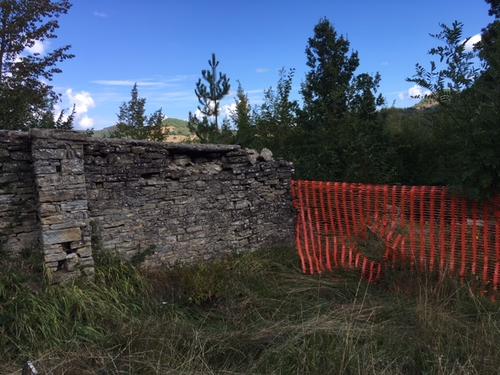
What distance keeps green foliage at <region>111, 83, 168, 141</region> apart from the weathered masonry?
635cm

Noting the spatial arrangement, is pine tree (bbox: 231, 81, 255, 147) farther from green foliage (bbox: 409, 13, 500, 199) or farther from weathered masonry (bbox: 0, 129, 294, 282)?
green foliage (bbox: 409, 13, 500, 199)

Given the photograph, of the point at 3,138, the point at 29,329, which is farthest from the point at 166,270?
the point at 3,138

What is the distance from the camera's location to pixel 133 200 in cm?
533

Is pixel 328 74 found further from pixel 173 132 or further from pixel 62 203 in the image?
pixel 62 203

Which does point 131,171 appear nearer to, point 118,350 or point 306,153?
point 118,350

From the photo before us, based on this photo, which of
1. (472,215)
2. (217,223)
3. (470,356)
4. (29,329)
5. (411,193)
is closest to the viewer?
(470,356)

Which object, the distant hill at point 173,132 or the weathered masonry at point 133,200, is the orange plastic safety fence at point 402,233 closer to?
the weathered masonry at point 133,200

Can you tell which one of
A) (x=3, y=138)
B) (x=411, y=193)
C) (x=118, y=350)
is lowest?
(x=118, y=350)

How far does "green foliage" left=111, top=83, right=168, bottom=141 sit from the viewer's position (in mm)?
12375

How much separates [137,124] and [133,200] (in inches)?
310

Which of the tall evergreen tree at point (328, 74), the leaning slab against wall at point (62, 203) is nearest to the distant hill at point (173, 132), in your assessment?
the tall evergreen tree at point (328, 74)

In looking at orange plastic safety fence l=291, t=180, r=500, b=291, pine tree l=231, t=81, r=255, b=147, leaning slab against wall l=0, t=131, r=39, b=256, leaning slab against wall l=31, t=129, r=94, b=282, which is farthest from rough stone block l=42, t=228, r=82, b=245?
pine tree l=231, t=81, r=255, b=147

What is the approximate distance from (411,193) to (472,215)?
2.37ft

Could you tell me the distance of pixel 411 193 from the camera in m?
5.23
